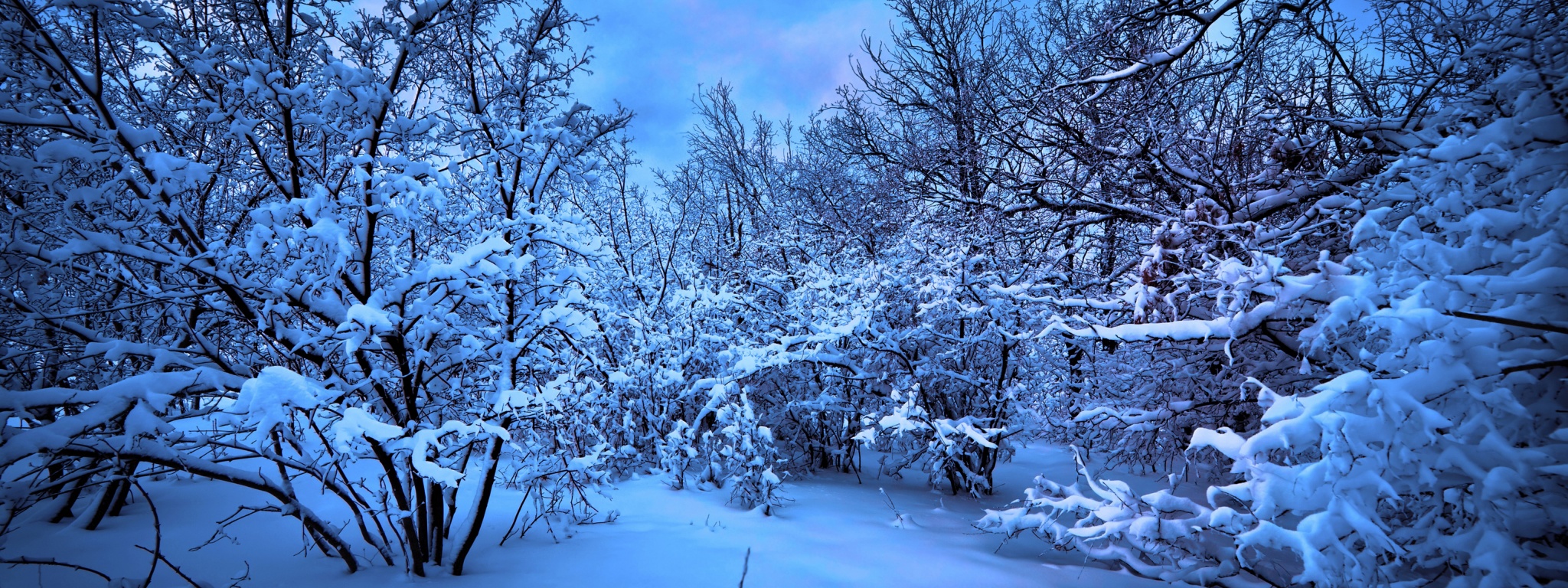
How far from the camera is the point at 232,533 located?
3.33 meters

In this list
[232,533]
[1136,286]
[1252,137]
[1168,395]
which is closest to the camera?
A: [232,533]

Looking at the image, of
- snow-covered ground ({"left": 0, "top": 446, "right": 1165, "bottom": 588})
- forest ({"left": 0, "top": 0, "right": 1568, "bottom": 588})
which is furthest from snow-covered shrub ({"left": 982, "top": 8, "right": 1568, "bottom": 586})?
snow-covered ground ({"left": 0, "top": 446, "right": 1165, "bottom": 588})

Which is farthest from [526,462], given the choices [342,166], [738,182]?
[738,182]

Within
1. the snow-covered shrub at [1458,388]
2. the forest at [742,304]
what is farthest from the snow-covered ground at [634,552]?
the snow-covered shrub at [1458,388]

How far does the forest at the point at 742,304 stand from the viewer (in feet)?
7.04

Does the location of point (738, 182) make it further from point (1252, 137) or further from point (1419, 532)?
point (1419, 532)

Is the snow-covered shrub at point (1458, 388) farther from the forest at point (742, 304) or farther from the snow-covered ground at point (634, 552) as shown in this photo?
the snow-covered ground at point (634, 552)

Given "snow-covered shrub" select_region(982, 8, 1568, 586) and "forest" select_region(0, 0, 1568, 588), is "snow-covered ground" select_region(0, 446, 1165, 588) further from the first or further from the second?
"snow-covered shrub" select_region(982, 8, 1568, 586)

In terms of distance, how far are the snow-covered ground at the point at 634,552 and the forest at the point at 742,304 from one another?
57 millimetres

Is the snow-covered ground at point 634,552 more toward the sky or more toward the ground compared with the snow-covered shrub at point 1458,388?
more toward the ground

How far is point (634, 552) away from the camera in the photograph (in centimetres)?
356

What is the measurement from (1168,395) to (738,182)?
9054 millimetres

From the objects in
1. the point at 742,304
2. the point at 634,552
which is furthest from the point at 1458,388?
the point at 742,304

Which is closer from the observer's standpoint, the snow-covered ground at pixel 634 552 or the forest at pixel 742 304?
the forest at pixel 742 304
